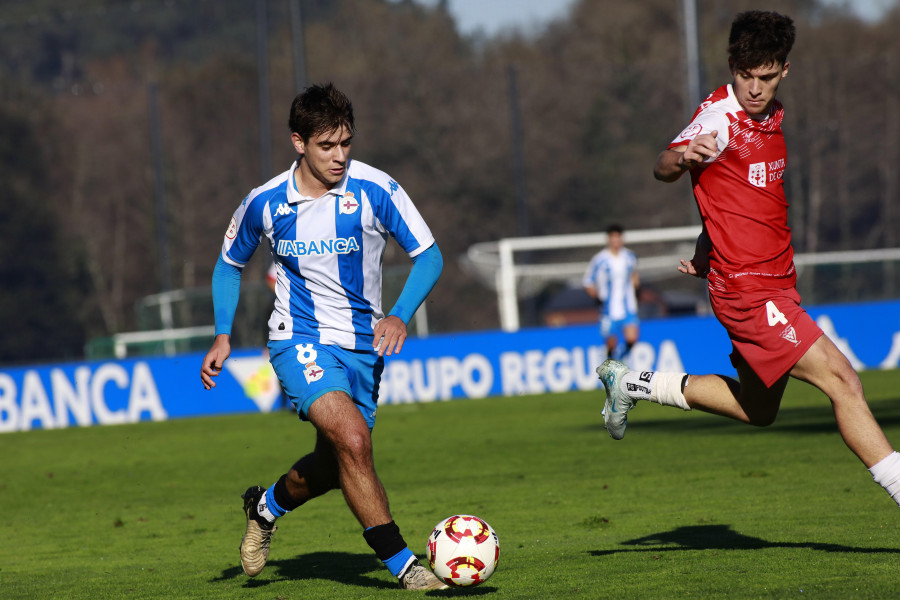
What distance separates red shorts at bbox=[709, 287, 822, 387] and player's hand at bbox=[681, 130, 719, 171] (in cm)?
73

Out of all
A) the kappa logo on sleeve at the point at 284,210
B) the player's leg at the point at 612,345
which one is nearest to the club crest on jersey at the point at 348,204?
the kappa logo on sleeve at the point at 284,210

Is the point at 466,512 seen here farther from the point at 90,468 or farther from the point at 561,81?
the point at 561,81

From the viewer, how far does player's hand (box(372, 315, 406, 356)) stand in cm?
533

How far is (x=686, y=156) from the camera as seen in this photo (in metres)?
5.11

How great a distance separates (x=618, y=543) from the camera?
6.55 metres

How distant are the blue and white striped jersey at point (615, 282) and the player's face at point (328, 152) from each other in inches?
514

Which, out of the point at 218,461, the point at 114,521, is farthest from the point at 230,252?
the point at 218,461

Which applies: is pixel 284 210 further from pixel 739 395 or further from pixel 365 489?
pixel 739 395

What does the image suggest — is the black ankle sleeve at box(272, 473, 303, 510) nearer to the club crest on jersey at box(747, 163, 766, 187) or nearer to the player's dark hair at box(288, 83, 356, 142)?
the player's dark hair at box(288, 83, 356, 142)

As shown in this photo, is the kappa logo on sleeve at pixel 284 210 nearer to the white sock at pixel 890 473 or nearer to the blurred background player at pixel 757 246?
the blurred background player at pixel 757 246

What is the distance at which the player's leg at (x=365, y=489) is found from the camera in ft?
17.6

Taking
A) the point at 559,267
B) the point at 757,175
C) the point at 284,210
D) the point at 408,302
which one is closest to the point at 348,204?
the point at 284,210

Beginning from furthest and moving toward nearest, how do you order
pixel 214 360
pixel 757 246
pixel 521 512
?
pixel 521 512 < pixel 214 360 < pixel 757 246

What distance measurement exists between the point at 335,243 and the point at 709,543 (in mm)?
2454
